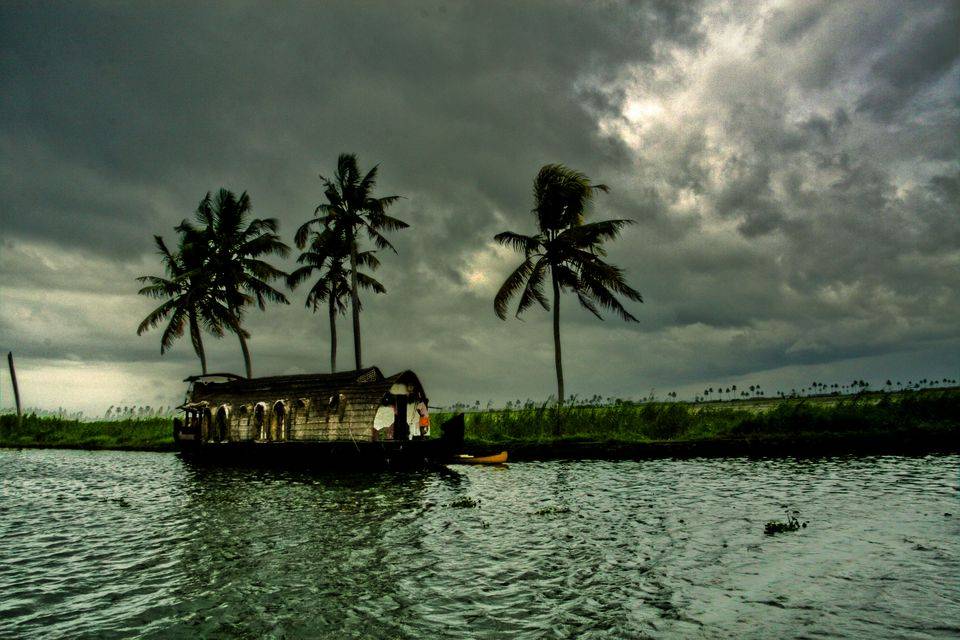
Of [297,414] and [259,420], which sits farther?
[259,420]

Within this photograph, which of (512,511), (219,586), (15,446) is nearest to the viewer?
(219,586)

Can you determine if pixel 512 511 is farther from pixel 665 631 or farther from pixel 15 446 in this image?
pixel 15 446

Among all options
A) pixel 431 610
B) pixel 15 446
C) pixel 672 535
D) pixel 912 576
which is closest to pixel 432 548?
pixel 431 610

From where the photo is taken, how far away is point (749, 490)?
15922 mm

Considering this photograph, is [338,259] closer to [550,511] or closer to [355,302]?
[355,302]

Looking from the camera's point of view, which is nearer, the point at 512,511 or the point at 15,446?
the point at 512,511

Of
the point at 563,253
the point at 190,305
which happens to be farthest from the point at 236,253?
the point at 563,253

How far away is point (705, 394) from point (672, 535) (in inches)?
1659

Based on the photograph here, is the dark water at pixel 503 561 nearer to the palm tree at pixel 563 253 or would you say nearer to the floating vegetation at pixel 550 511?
the floating vegetation at pixel 550 511

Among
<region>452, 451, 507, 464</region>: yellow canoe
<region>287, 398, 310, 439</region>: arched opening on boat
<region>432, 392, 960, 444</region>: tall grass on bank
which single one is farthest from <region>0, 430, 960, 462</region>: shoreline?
<region>287, 398, 310, 439</region>: arched opening on boat

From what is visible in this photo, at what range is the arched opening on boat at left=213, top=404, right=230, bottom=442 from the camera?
29188 millimetres

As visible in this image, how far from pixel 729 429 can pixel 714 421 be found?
1522 mm

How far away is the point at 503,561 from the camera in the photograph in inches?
388

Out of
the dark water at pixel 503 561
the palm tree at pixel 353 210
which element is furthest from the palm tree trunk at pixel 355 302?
the dark water at pixel 503 561
